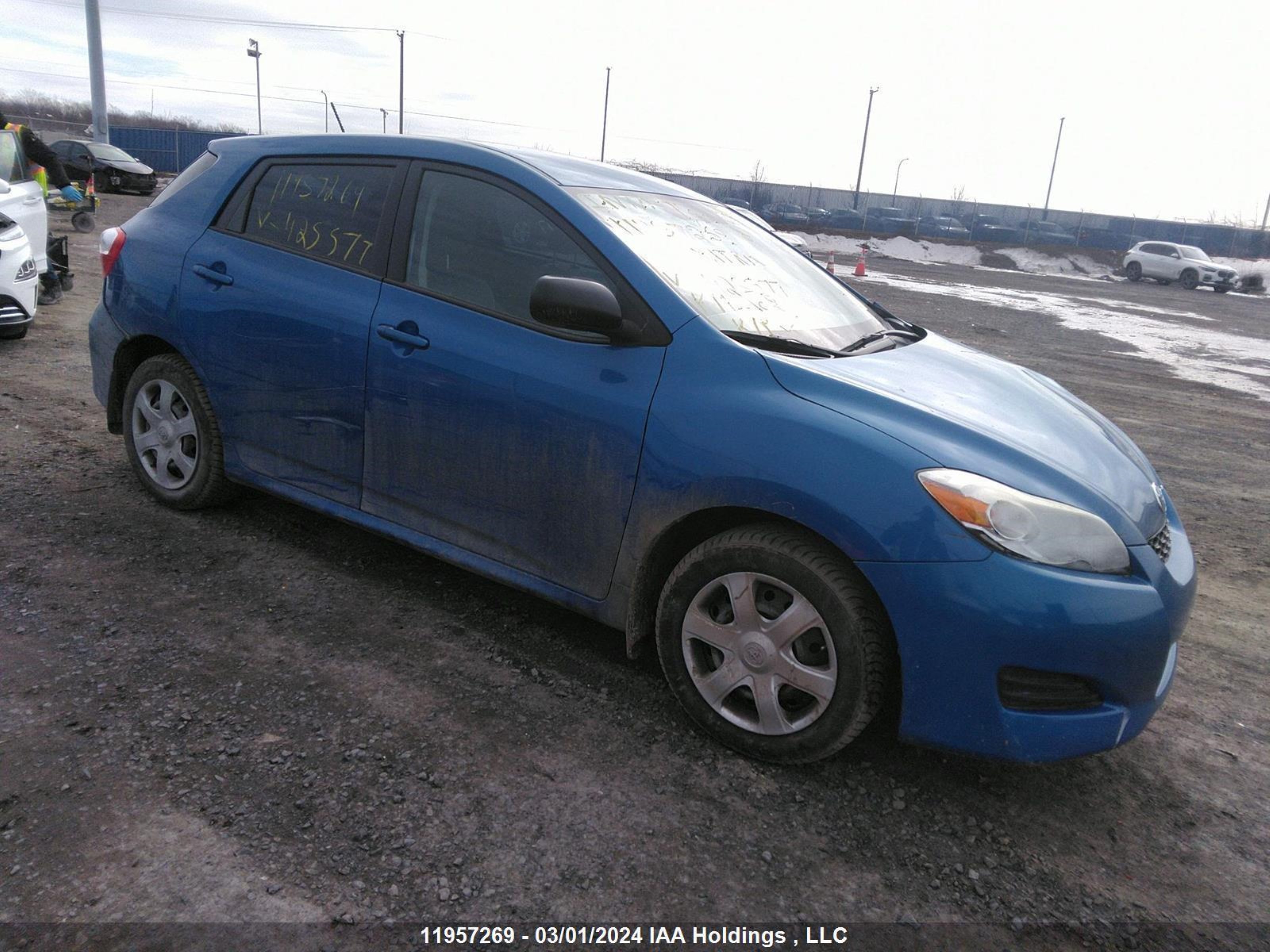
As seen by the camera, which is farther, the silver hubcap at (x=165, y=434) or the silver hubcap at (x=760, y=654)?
the silver hubcap at (x=165, y=434)

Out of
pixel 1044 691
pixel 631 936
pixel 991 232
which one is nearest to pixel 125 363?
pixel 631 936

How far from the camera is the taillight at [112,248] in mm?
4449

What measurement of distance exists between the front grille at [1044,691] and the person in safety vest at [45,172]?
34.1 feet

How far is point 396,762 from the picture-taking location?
2.75m

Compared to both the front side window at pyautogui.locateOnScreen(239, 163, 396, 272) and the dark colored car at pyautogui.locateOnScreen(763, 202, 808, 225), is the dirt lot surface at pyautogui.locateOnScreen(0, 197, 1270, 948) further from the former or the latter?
the dark colored car at pyautogui.locateOnScreen(763, 202, 808, 225)

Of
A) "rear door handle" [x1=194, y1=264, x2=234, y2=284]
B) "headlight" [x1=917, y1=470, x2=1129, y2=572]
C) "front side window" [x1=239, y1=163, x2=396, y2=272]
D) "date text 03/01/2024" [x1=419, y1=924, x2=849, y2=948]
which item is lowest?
"date text 03/01/2024" [x1=419, y1=924, x2=849, y2=948]

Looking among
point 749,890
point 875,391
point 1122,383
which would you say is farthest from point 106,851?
point 1122,383

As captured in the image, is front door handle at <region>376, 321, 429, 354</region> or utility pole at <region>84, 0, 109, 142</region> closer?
front door handle at <region>376, 321, 429, 354</region>

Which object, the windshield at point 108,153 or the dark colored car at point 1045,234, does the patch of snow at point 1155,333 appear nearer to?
the windshield at point 108,153

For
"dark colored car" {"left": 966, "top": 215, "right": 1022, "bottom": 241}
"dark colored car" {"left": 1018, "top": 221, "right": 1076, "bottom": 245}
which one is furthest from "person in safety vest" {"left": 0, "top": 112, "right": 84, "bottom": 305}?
"dark colored car" {"left": 1018, "top": 221, "right": 1076, "bottom": 245}

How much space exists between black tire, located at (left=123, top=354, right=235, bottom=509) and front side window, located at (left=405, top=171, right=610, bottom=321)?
1.29m

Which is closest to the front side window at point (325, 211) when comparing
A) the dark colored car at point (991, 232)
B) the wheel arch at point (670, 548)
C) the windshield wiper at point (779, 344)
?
the windshield wiper at point (779, 344)

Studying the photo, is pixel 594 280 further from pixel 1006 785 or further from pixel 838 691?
pixel 1006 785

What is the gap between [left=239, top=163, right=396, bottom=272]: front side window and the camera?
372 centimetres
